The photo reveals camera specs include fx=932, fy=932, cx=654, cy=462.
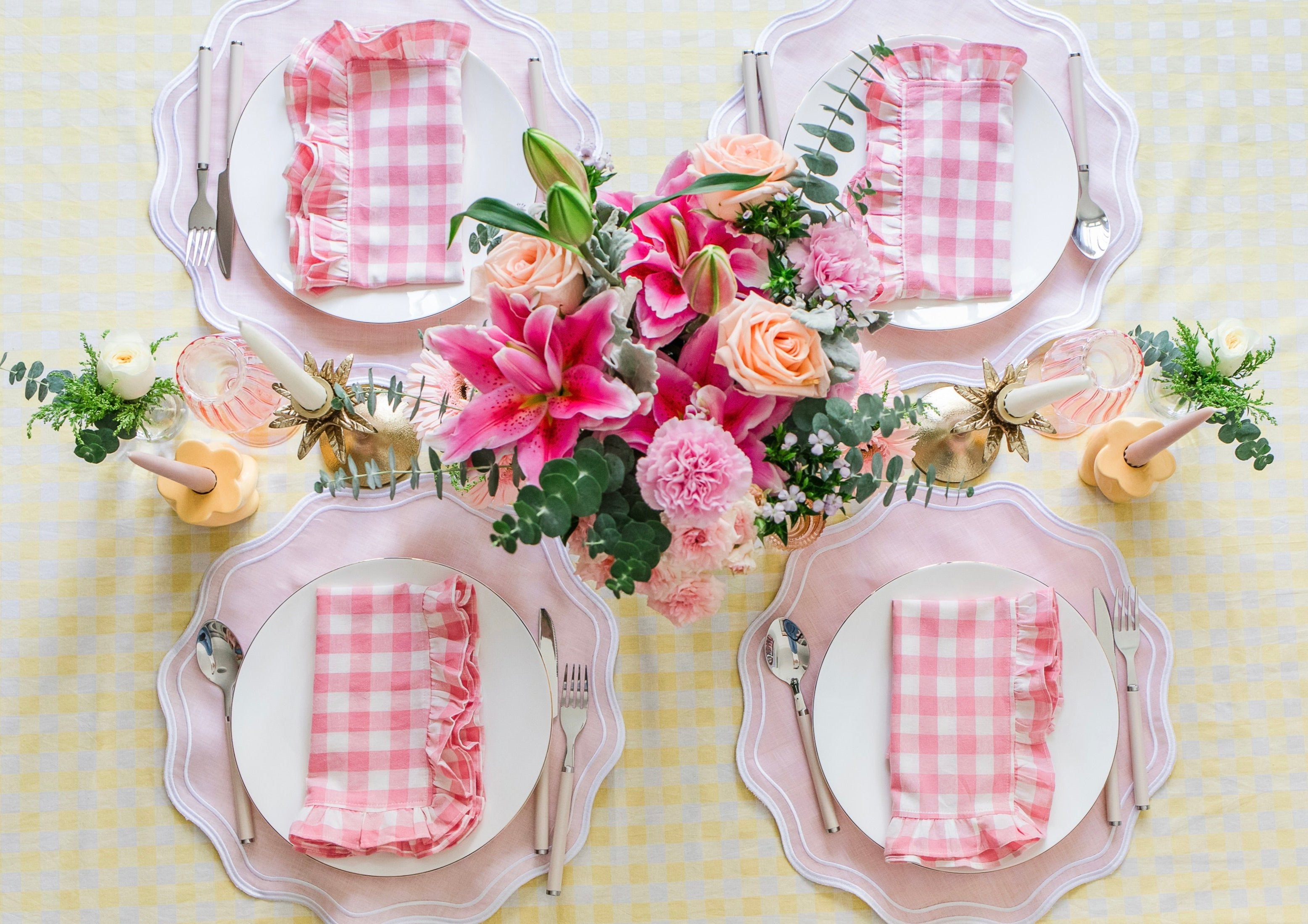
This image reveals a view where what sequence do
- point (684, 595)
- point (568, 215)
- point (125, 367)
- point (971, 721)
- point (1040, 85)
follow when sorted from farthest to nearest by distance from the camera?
point (1040, 85), point (971, 721), point (125, 367), point (684, 595), point (568, 215)

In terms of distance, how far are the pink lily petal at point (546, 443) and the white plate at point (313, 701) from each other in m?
0.42

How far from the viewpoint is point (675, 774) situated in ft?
3.77

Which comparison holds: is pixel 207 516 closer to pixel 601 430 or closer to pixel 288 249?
pixel 288 249

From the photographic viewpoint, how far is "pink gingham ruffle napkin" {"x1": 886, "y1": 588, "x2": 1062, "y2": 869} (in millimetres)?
1087

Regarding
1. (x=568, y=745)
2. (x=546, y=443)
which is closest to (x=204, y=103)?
(x=546, y=443)

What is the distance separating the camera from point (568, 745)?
110cm

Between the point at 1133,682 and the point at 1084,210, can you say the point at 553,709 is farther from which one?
the point at 1084,210

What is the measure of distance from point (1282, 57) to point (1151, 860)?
106 cm

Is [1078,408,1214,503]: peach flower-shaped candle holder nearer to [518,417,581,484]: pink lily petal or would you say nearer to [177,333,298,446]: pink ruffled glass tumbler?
[518,417,581,484]: pink lily petal

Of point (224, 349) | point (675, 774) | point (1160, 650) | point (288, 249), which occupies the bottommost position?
point (675, 774)

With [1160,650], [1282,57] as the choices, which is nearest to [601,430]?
[1160,650]

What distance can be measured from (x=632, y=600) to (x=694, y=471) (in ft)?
1.71

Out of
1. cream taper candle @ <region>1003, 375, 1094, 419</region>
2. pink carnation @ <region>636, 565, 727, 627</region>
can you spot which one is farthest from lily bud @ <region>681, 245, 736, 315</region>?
cream taper candle @ <region>1003, 375, 1094, 419</region>

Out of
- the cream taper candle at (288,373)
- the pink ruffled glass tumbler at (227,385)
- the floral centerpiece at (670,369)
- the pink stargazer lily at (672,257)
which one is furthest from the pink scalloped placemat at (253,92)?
the pink stargazer lily at (672,257)
